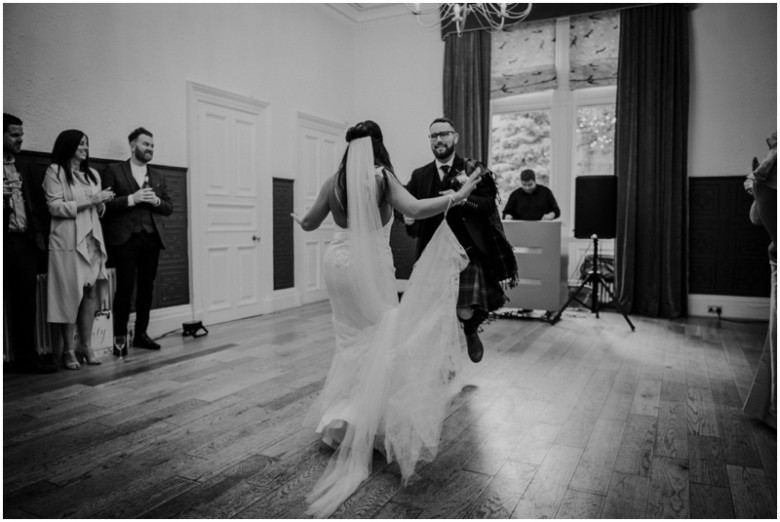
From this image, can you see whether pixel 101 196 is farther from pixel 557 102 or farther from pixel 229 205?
pixel 557 102

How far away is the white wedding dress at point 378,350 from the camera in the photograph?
7.67 feet

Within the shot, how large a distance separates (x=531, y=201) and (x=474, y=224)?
3.12 m

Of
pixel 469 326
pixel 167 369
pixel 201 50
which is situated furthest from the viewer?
pixel 201 50

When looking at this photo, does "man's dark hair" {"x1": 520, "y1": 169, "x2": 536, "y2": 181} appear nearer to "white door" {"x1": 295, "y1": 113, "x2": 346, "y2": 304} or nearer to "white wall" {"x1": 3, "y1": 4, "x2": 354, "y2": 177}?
"white door" {"x1": 295, "y1": 113, "x2": 346, "y2": 304}

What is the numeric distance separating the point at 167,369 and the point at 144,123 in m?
2.28

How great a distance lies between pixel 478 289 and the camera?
3498mm

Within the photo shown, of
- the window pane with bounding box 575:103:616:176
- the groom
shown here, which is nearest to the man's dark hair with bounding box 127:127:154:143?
the groom

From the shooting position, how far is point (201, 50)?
18.1ft

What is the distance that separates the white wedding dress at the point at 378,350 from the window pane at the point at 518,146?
495 cm

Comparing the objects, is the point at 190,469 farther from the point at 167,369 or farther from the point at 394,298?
the point at 167,369

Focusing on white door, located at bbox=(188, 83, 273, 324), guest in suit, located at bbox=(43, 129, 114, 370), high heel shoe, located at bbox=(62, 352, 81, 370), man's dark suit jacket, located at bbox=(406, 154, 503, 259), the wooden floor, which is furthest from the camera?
white door, located at bbox=(188, 83, 273, 324)

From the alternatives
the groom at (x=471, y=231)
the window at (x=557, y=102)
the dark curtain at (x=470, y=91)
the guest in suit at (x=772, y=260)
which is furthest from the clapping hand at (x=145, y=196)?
the window at (x=557, y=102)

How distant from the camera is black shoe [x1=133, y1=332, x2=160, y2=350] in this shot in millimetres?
4535

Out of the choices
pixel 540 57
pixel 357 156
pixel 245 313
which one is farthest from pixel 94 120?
pixel 540 57
